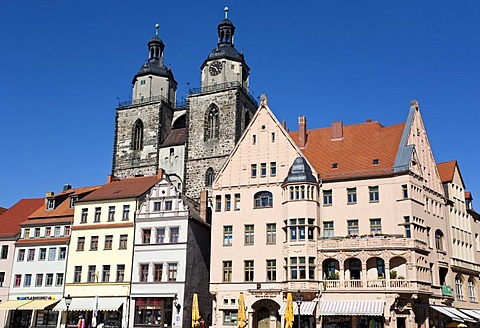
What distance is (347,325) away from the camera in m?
Answer: 43.4

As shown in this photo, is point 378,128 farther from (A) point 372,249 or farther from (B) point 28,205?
(B) point 28,205

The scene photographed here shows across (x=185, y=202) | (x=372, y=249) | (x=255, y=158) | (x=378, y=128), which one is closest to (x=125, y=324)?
(x=185, y=202)

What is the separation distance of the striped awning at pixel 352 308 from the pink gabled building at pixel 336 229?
76 millimetres

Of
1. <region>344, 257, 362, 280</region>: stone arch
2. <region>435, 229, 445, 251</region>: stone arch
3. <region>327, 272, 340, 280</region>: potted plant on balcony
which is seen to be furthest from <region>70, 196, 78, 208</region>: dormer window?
<region>435, 229, 445, 251</region>: stone arch

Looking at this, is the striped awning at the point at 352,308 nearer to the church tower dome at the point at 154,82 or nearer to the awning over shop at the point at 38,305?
the awning over shop at the point at 38,305

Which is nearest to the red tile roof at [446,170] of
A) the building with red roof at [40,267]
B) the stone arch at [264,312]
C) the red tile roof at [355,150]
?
the red tile roof at [355,150]

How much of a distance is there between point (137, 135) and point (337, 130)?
3455cm

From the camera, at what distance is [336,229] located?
151 ft

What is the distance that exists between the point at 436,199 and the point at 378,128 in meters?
7.92

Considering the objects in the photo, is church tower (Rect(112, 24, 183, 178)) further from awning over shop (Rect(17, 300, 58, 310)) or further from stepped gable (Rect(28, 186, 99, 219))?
awning over shop (Rect(17, 300, 58, 310))

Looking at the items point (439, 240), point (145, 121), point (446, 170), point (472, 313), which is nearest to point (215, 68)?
point (145, 121)

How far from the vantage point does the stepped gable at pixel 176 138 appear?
74956 millimetres

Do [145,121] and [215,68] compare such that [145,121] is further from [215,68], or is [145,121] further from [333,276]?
[333,276]

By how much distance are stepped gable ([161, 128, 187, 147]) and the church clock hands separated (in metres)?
8.42
